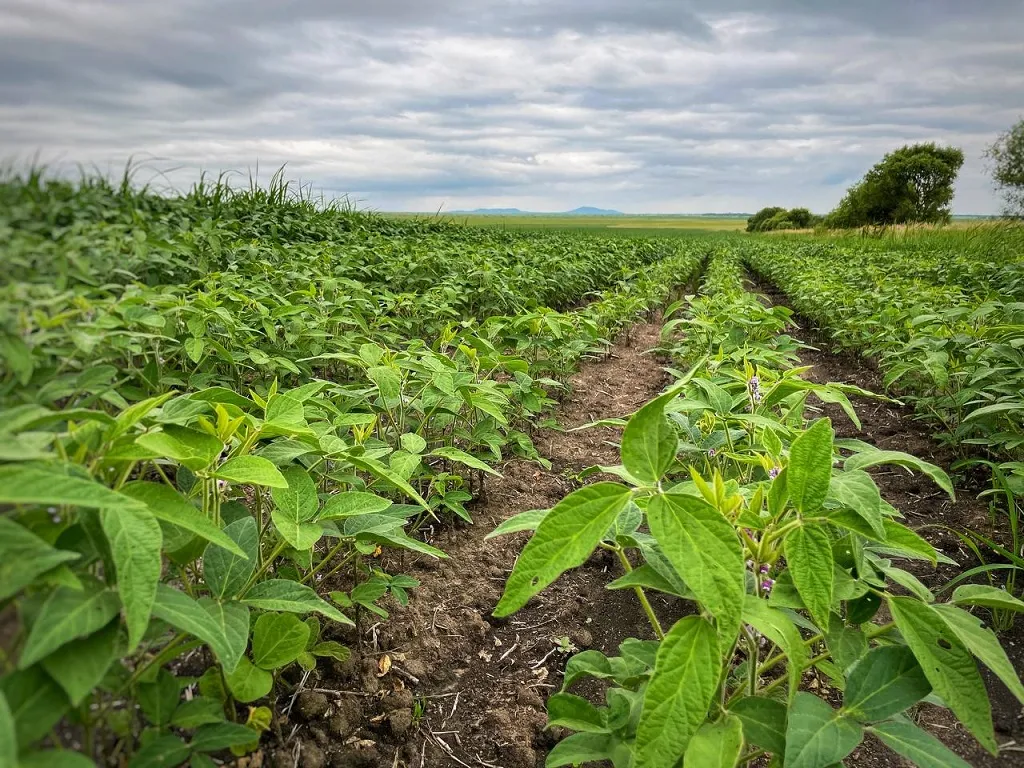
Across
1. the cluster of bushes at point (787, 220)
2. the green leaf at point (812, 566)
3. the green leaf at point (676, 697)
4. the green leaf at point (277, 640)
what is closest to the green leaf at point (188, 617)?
the green leaf at point (277, 640)

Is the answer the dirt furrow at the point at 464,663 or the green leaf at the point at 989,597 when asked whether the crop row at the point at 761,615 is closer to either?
the green leaf at the point at 989,597

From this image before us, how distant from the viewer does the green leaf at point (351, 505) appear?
1.34 metres

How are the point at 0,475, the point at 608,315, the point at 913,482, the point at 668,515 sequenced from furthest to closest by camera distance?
the point at 608,315, the point at 913,482, the point at 668,515, the point at 0,475

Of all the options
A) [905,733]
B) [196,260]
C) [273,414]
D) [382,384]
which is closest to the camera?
[905,733]

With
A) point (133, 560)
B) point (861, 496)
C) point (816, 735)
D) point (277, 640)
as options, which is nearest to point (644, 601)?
point (816, 735)

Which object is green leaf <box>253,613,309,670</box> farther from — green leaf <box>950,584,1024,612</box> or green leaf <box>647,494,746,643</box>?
green leaf <box>950,584,1024,612</box>

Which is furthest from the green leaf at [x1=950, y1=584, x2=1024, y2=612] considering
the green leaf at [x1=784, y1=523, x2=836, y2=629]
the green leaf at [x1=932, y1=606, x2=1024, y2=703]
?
the green leaf at [x1=784, y1=523, x2=836, y2=629]

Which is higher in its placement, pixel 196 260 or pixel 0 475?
pixel 196 260

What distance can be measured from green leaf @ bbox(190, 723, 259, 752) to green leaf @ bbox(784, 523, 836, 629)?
96cm

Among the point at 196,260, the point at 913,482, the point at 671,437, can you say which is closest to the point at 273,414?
the point at 671,437

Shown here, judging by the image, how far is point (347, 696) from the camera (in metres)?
1.73

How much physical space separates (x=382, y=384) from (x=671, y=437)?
1151mm

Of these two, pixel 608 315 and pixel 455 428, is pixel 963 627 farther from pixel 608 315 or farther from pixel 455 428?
pixel 608 315

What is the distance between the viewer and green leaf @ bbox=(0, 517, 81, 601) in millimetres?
669
